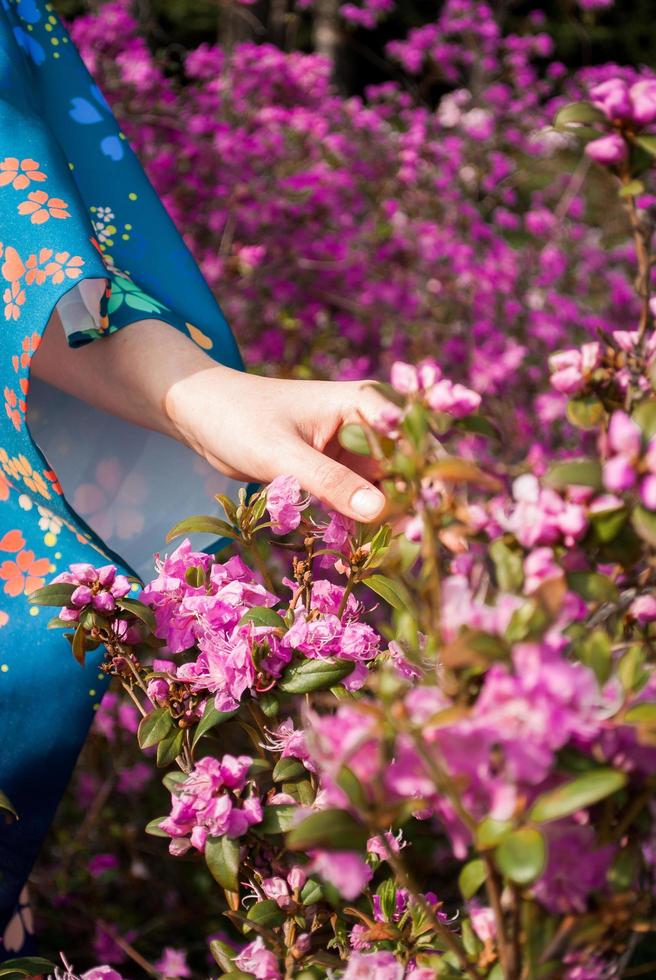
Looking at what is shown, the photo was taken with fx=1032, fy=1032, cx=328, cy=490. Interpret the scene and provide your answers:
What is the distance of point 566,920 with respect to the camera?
61 cm

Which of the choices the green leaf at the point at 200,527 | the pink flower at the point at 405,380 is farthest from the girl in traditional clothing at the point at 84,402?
the pink flower at the point at 405,380

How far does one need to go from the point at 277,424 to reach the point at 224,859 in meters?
0.49

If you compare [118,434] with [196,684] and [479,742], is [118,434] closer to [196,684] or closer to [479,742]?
[196,684]

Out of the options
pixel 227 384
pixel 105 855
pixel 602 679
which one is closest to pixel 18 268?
pixel 227 384

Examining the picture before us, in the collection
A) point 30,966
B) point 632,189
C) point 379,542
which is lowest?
point 30,966

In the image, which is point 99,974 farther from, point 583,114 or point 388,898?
point 583,114

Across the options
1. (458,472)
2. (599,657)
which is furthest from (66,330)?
(599,657)

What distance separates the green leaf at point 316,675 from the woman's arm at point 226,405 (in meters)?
0.17

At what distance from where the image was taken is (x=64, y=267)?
1290 mm

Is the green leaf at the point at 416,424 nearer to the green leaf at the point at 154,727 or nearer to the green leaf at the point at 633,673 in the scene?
the green leaf at the point at 633,673

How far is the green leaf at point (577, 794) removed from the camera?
0.54m

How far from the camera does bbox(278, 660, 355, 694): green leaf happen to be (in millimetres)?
943

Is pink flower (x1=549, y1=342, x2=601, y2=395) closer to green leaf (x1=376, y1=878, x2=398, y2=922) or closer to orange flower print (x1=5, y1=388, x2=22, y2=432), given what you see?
green leaf (x1=376, y1=878, x2=398, y2=922)

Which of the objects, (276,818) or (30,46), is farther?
(30,46)
